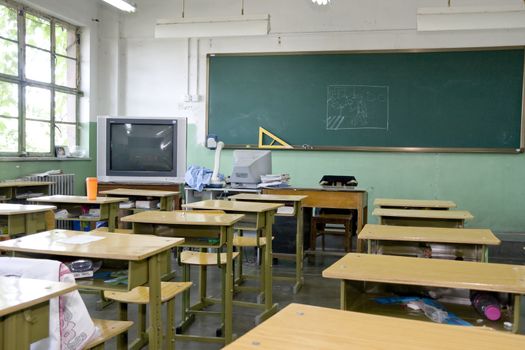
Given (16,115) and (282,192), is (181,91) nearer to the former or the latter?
(16,115)

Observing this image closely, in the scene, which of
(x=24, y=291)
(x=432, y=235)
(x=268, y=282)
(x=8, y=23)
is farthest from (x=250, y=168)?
(x=24, y=291)

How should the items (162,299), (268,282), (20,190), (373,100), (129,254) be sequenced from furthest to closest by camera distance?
(373,100), (20,190), (268,282), (162,299), (129,254)

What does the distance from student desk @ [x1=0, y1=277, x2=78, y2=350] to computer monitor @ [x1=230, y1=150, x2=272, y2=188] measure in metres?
4.08

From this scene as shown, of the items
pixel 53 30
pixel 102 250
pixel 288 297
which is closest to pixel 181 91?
pixel 53 30

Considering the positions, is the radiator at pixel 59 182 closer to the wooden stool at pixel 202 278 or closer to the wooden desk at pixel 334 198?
the wooden desk at pixel 334 198

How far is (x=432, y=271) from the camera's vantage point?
1806mm

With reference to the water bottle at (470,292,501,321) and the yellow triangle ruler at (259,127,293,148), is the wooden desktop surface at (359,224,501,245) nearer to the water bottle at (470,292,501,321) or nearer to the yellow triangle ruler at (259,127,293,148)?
the water bottle at (470,292,501,321)

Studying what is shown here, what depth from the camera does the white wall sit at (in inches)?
259

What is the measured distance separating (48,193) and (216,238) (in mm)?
3482

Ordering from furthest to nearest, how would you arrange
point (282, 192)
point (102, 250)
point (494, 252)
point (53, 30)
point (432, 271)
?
1. point (53, 30)
2. point (494, 252)
3. point (282, 192)
4. point (102, 250)
5. point (432, 271)

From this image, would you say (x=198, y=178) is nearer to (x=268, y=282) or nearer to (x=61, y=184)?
(x=61, y=184)

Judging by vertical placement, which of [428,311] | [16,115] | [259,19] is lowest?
[428,311]

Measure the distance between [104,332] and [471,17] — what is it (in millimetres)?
5094

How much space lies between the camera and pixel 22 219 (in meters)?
3.32
